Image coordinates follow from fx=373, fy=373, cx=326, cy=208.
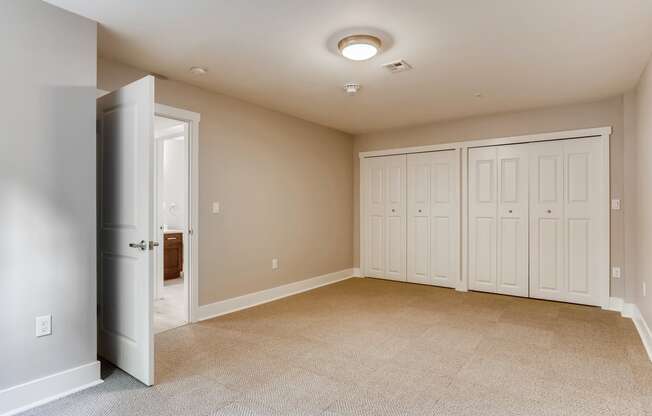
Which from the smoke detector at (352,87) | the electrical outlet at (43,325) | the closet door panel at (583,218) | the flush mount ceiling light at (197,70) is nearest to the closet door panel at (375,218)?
the smoke detector at (352,87)

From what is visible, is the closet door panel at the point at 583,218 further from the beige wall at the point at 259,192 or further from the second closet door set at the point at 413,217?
the beige wall at the point at 259,192

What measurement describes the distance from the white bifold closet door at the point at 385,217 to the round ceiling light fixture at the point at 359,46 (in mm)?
3081

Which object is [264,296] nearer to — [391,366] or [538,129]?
[391,366]

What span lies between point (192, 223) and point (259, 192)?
993mm

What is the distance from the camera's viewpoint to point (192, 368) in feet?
8.82

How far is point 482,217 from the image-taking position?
5090mm

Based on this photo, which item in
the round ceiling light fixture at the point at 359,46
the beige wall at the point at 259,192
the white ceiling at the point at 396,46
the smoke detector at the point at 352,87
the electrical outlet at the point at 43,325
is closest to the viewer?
the electrical outlet at the point at 43,325

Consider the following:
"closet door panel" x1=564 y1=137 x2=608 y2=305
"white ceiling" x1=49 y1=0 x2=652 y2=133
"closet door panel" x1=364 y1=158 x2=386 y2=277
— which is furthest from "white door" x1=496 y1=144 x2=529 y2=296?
"closet door panel" x1=364 y1=158 x2=386 y2=277

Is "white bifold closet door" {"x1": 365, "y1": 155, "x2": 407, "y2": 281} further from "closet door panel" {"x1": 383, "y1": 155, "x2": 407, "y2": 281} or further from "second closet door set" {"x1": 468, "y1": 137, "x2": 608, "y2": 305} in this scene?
"second closet door set" {"x1": 468, "y1": 137, "x2": 608, "y2": 305}

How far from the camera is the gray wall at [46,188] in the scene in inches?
83.3

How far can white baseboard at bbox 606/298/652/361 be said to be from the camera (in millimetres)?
3033

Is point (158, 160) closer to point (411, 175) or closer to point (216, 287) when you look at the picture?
point (216, 287)

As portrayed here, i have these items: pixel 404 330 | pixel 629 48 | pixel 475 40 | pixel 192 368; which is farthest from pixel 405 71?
pixel 192 368

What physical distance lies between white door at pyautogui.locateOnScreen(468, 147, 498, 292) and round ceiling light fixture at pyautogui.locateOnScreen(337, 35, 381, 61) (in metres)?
2.86
